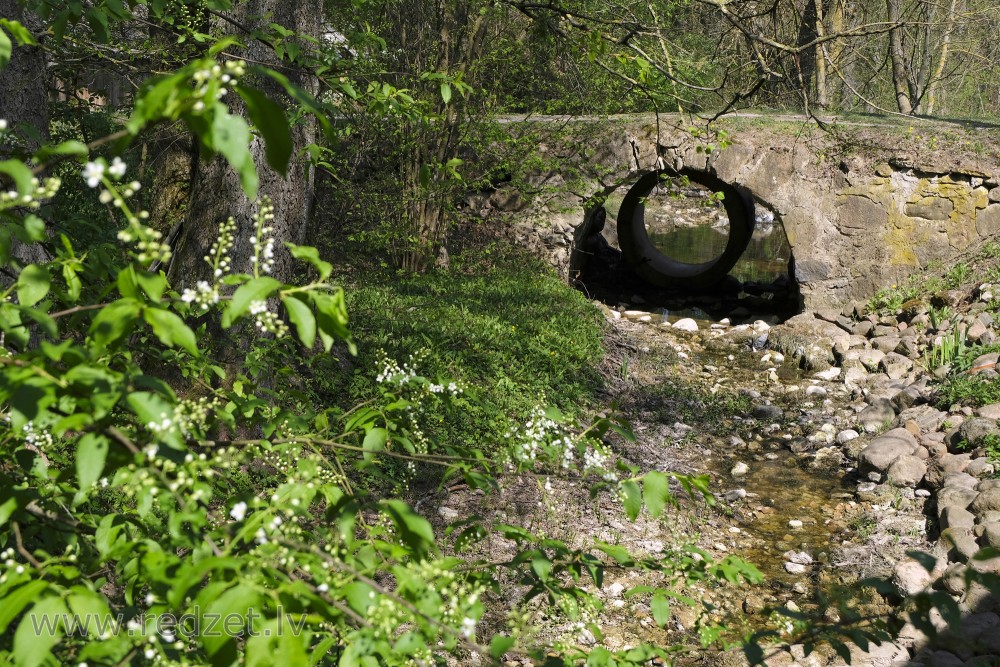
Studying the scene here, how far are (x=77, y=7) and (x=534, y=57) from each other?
7.47 meters

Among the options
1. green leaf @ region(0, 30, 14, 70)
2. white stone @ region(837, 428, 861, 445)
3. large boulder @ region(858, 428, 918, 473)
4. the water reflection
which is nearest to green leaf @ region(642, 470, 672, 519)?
green leaf @ region(0, 30, 14, 70)

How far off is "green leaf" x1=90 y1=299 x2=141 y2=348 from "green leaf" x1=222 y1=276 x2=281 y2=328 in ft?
0.49

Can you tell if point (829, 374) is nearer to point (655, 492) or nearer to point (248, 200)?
point (248, 200)

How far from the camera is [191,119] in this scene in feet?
3.99

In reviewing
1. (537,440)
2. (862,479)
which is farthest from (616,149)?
(537,440)

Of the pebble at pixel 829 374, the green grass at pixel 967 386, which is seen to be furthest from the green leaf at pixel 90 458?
the pebble at pixel 829 374

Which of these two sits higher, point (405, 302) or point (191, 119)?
point (191, 119)

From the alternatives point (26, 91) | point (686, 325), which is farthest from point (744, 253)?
point (26, 91)

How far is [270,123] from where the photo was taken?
1220mm

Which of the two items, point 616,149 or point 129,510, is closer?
point 129,510

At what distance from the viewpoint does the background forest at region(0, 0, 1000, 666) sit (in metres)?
1.38

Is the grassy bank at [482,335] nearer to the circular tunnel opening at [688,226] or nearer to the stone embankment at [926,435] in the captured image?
the stone embankment at [926,435]

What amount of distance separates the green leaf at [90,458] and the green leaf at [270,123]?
1.74 ft

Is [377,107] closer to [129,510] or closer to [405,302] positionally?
[129,510]
